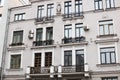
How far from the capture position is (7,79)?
86.9ft

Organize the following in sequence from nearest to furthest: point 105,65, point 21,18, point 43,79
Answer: point 105,65 < point 43,79 < point 21,18

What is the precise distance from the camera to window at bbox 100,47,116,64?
23.2 m

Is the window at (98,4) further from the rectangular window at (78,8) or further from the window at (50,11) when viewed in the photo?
the window at (50,11)

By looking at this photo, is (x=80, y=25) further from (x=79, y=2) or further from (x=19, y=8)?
(x=19, y=8)

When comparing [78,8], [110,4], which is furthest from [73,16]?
[110,4]

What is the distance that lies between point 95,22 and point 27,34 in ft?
27.8

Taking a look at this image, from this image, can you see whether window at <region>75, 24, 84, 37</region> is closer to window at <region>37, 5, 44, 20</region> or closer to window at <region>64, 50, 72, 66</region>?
window at <region>64, 50, 72, 66</region>

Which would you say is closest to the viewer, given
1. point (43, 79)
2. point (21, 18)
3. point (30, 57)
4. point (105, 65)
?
point (105, 65)

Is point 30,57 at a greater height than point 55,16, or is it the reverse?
point 55,16

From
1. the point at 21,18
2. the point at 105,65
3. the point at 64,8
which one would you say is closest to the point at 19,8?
the point at 21,18

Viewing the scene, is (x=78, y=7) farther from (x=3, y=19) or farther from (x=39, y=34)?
(x=3, y=19)

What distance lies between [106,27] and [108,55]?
124 inches

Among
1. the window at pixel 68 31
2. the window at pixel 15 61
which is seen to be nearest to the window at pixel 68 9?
the window at pixel 68 31

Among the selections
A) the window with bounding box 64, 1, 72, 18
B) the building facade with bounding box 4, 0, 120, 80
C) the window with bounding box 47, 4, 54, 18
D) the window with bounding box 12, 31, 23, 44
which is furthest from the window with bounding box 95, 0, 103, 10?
the window with bounding box 12, 31, 23, 44
